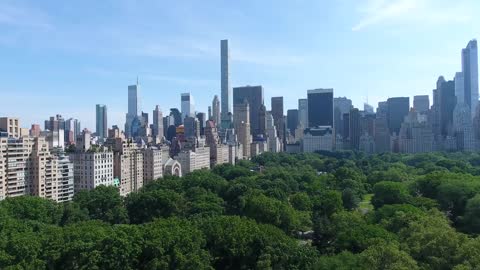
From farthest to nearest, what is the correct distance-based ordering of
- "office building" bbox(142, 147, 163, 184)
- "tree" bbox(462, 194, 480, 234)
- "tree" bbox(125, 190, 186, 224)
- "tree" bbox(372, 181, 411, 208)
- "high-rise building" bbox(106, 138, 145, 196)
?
1. "office building" bbox(142, 147, 163, 184)
2. "high-rise building" bbox(106, 138, 145, 196)
3. "tree" bbox(372, 181, 411, 208)
4. "tree" bbox(125, 190, 186, 224)
5. "tree" bbox(462, 194, 480, 234)

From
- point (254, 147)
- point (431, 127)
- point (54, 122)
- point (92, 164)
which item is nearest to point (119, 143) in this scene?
point (92, 164)

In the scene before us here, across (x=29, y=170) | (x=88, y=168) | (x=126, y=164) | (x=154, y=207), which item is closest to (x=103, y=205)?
(x=154, y=207)

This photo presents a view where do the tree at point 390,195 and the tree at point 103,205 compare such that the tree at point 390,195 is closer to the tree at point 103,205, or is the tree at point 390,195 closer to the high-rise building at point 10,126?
the tree at point 103,205

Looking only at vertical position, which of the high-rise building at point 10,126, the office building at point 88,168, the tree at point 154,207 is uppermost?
the high-rise building at point 10,126

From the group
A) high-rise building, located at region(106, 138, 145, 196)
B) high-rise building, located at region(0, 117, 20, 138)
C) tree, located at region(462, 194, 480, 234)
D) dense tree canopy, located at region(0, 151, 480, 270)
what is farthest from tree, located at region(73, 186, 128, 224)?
tree, located at region(462, 194, 480, 234)

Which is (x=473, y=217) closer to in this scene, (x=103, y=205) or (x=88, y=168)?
(x=103, y=205)

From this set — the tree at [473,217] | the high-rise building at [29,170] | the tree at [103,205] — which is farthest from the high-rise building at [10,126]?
the tree at [473,217]

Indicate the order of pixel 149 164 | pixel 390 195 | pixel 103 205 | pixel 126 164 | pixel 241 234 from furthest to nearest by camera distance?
pixel 149 164 → pixel 126 164 → pixel 390 195 → pixel 103 205 → pixel 241 234

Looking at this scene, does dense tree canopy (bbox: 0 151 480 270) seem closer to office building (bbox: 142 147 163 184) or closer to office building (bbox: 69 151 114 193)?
office building (bbox: 69 151 114 193)
